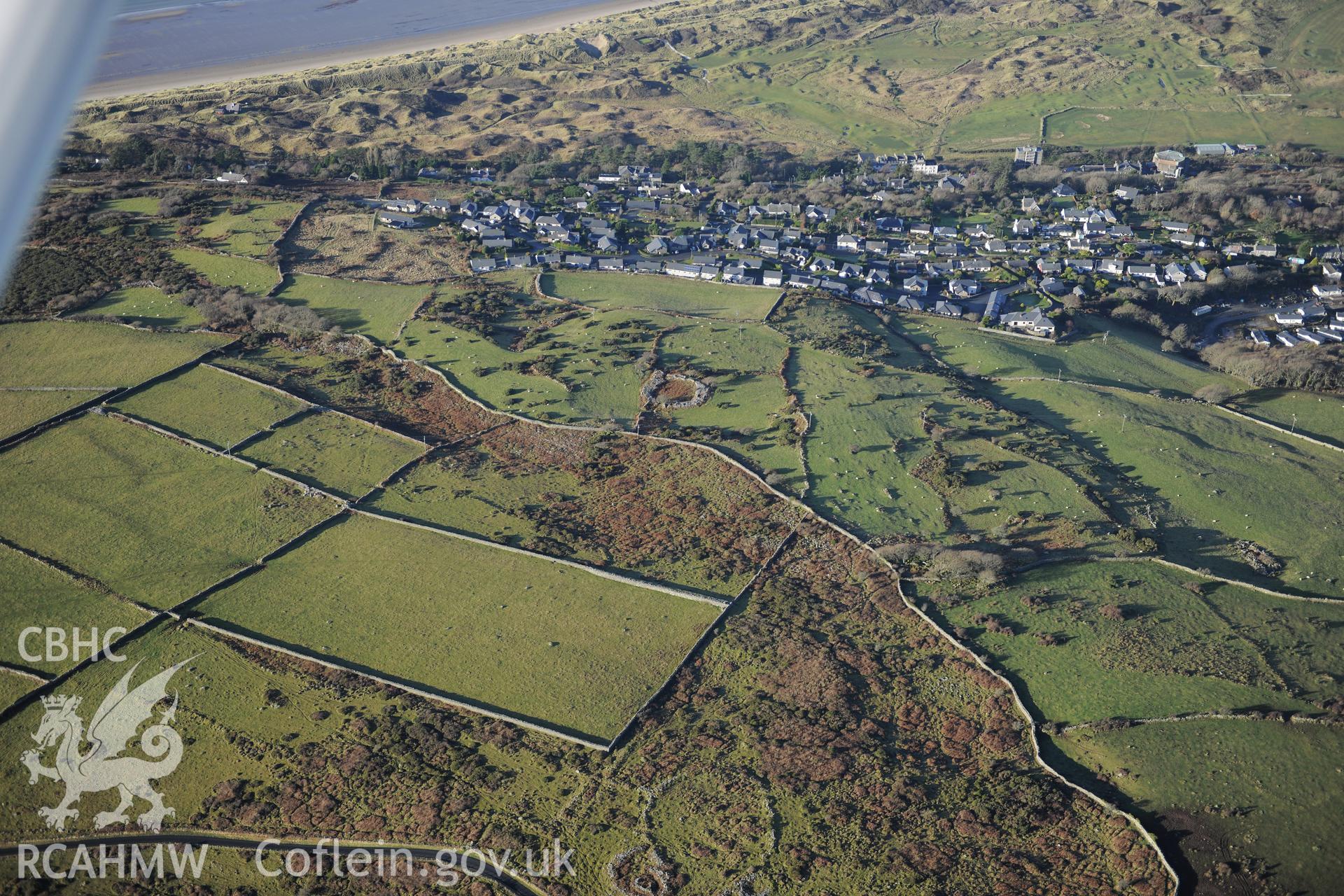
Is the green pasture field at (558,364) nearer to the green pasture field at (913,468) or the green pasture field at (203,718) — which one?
the green pasture field at (913,468)

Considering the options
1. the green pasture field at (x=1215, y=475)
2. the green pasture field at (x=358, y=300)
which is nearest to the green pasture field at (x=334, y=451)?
the green pasture field at (x=358, y=300)

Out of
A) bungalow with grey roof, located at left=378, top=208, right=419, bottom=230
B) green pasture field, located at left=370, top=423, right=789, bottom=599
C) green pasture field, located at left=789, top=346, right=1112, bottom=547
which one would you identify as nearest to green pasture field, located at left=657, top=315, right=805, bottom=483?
green pasture field, located at left=789, top=346, right=1112, bottom=547

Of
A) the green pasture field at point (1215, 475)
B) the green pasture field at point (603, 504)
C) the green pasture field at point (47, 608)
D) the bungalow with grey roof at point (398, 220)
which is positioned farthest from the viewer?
the bungalow with grey roof at point (398, 220)

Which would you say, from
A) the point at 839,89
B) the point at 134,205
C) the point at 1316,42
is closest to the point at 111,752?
the point at 134,205

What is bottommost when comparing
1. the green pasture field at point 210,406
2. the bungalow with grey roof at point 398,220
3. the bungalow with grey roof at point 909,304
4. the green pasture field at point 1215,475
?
the bungalow with grey roof at point 909,304

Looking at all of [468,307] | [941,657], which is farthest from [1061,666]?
[468,307]

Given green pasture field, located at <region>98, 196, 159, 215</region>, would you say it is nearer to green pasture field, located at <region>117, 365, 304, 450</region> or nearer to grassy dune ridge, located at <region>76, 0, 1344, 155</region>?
grassy dune ridge, located at <region>76, 0, 1344, 155</region>

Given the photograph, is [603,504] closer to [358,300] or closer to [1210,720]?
[1210,720]
